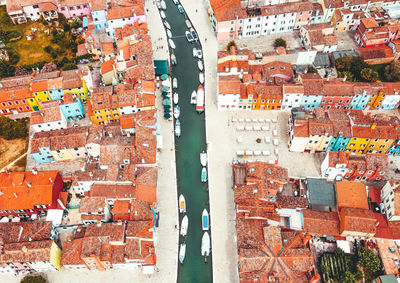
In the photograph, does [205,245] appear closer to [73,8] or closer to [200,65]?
[200,65]

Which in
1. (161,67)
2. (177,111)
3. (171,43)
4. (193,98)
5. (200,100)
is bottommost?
(177,111)

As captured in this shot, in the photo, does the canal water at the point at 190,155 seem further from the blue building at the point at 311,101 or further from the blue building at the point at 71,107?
the blue building at the point at 311,101

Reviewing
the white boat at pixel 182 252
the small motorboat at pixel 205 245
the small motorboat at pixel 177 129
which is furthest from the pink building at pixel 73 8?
the small motorboat at pixel 205 245

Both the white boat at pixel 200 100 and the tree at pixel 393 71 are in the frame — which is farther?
the tree at pixel 393 71

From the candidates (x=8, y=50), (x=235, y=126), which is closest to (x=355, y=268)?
(x=235, y=126)

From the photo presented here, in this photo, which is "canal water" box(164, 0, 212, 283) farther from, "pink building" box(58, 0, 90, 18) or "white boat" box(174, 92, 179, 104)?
"pink building" box(58, 0, 90, 18)

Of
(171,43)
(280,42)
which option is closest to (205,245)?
(171,43)

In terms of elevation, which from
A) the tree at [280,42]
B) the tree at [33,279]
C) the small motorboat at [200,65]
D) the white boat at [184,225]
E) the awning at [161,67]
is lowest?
the tree at [33,279]
